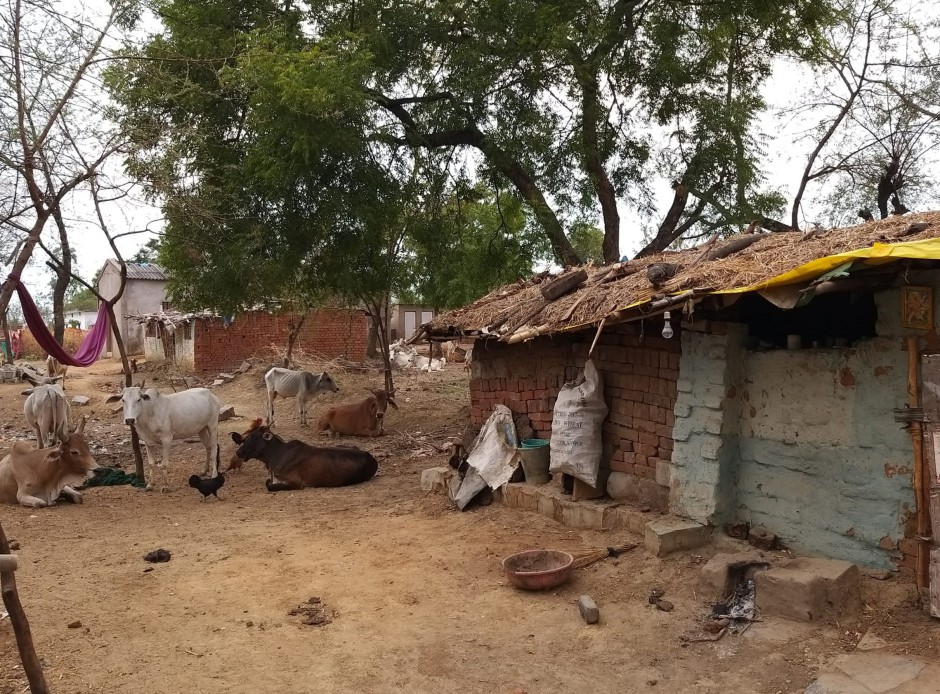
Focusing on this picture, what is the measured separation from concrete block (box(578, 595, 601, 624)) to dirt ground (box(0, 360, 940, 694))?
0.20 feet

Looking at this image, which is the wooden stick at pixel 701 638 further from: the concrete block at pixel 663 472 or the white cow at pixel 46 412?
the white cow at pixel 46 412

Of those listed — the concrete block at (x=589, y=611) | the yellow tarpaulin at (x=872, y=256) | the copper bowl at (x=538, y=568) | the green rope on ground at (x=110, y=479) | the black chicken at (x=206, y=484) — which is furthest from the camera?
the green rope on ground at (x=110, y=479)

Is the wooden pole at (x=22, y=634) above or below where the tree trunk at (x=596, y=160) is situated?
below

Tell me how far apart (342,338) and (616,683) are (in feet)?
65.1

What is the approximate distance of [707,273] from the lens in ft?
18.1

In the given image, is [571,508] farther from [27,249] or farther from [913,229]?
[27,249]

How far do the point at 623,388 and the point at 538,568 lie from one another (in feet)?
6.28

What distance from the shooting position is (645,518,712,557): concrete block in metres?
5.64

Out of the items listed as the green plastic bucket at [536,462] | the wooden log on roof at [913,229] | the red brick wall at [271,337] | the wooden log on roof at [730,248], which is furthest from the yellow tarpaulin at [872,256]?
the red brick wall at [271,337]

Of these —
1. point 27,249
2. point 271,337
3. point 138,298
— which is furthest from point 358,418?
point 138,298

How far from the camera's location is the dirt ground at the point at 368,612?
424 cm

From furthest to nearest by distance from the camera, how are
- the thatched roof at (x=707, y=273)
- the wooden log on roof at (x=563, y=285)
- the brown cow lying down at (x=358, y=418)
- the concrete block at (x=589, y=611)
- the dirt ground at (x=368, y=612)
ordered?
the brown cow lying down at (x=358, y=418), the wooden log on roof at (x=563, y=285), the concrete block at (x=589, y=611), the thatched roof at (x=707, y=273), the dirt ground at (x=368, y=612)

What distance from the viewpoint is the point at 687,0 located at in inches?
456

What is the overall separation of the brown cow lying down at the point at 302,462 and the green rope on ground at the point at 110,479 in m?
1.43
